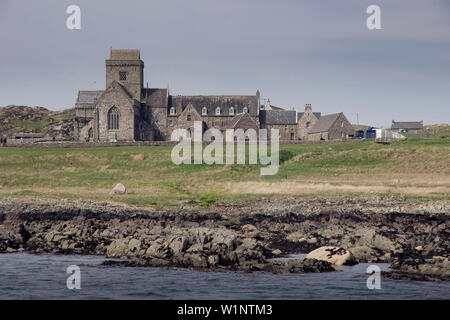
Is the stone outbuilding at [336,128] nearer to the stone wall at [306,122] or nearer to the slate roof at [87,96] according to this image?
the stone wall at [306,122]

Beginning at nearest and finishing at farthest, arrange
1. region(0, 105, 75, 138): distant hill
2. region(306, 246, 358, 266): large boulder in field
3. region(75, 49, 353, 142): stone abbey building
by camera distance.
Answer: region(306, 246, 358, 266): large boulder in field < region(75, 49, 353, 142): stone abbey building < region(0, 105, 75, 138): distant hill

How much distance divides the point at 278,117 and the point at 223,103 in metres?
12.9

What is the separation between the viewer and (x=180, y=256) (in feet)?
80.6

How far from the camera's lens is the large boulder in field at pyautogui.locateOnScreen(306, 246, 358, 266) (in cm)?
2450

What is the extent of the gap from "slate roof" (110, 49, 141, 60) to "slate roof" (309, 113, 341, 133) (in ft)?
137

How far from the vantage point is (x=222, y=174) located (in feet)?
216

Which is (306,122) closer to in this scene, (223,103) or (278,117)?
(278,117)

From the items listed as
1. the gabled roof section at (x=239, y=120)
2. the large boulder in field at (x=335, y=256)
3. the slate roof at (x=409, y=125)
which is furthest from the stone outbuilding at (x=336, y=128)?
the large boulder in field at (x=335, y=256)

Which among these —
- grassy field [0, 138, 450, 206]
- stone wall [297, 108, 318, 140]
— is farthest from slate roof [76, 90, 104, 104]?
stone wall [297, 108, 318, 140]

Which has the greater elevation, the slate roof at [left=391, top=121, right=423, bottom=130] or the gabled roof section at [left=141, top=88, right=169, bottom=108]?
the gabled roof section at [left=141, top=88, right=169, bottom=108]

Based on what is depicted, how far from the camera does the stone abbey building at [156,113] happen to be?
107438 mm

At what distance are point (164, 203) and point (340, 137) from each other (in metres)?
69.6

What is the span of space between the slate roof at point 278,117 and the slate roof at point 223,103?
346cm

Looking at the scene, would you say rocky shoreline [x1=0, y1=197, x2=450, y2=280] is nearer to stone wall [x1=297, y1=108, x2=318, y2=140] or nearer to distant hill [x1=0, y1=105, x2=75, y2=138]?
stone wall [x1=297, y1=108, x2=318, y2=140]
